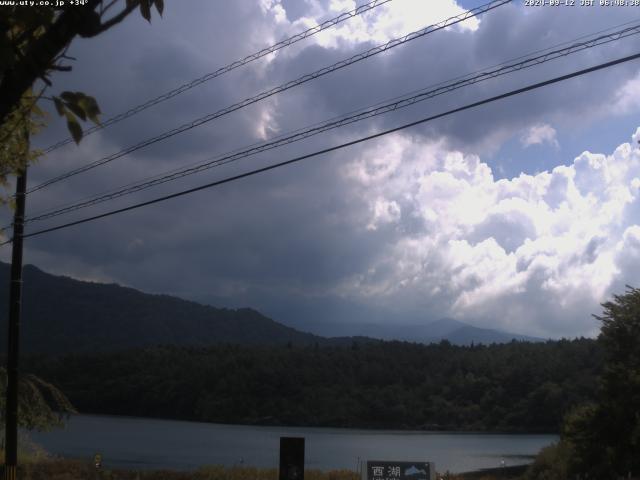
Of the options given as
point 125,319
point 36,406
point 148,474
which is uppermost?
point 125,319

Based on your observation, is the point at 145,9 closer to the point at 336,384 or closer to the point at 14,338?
the point at 14,338


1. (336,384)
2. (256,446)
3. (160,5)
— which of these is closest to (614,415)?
(160,5)

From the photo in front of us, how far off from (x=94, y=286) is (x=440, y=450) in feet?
484

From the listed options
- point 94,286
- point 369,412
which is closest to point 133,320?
point 94,286

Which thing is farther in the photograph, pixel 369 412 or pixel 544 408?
pixel 369 412

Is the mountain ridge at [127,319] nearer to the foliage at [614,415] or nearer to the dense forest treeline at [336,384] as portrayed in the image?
the dense forest treeline at [336,384]

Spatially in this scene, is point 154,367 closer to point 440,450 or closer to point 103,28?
point 440,450

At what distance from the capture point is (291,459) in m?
13.6

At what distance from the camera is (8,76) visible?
450cm

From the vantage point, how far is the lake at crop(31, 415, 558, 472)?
3666 centimetres

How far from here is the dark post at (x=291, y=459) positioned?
1351cm

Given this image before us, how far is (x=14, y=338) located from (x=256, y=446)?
3116 cm

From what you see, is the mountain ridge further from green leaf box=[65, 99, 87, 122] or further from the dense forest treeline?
green leaf box=[65, 99, 87, 122]

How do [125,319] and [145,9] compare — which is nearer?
[145,9]
